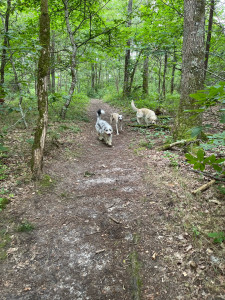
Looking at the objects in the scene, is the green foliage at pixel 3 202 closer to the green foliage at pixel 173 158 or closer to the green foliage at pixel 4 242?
the green foliage at pixel 4 242

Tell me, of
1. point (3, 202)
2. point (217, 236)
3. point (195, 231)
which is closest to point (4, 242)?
point (3, 202)

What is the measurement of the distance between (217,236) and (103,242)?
1.73 m

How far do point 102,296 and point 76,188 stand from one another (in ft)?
8.84

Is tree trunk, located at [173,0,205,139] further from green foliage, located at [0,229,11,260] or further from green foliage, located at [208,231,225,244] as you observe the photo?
green foliage, located at [0,229,11,260]

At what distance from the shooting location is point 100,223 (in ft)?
11.2

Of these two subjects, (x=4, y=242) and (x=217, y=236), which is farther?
(x=4, y=242)

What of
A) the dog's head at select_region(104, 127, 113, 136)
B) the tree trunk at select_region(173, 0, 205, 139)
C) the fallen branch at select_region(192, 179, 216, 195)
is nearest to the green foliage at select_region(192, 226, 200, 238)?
the fallen branch at select_region(192, 179, 216, 195)

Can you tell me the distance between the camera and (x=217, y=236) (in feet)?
8.80

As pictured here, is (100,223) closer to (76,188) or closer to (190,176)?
(76,188)

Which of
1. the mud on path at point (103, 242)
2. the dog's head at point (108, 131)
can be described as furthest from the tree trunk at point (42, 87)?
the dog's head at point (108, 131)

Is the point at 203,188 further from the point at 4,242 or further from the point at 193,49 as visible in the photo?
the point at 193,49

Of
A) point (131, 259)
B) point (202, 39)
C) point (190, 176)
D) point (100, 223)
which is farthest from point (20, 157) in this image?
point (202, 39)

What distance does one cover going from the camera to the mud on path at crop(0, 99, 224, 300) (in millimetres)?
2311

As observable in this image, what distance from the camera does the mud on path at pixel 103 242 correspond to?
2.31m
